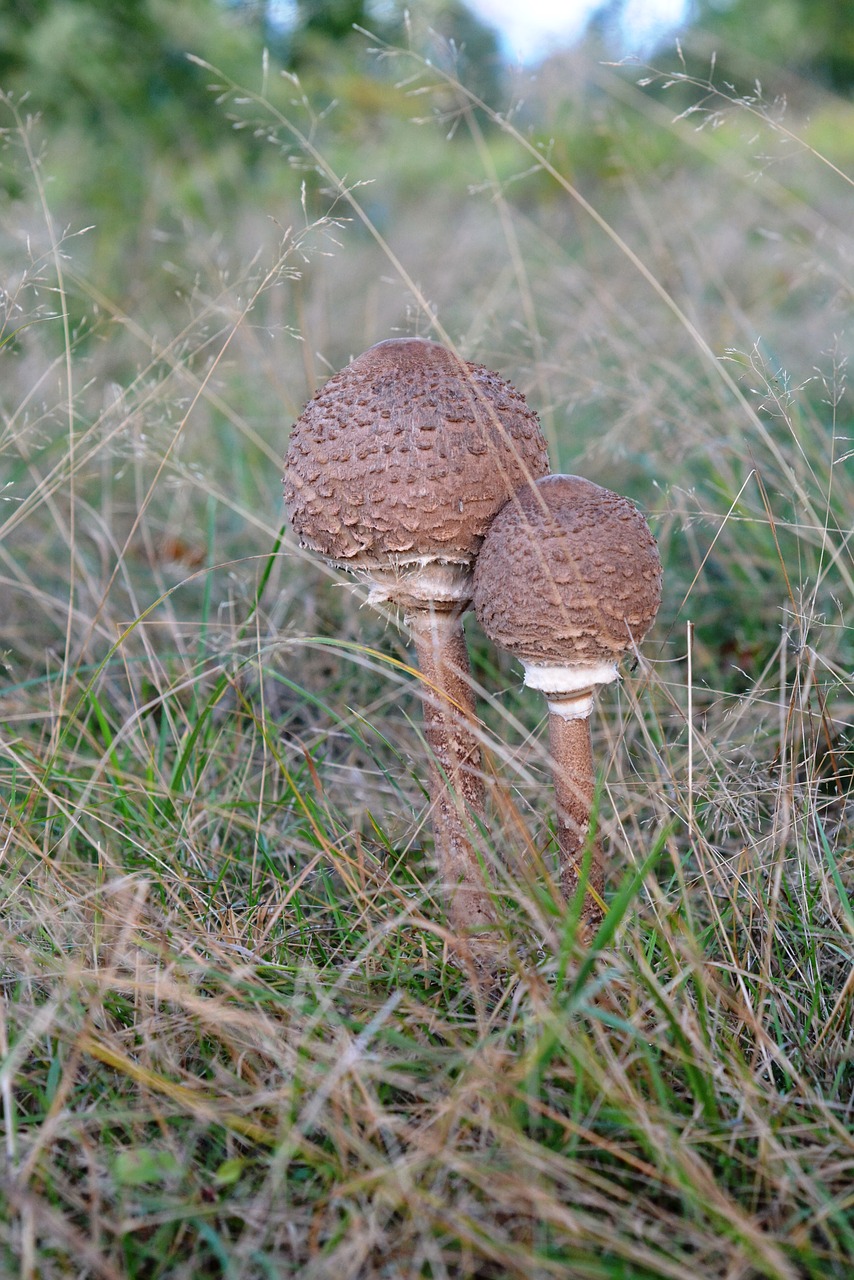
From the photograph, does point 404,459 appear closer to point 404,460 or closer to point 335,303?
point 404,460

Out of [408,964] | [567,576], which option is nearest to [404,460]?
[567,576]

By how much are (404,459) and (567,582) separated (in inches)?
18.5

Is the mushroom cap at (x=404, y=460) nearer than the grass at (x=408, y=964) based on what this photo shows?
No

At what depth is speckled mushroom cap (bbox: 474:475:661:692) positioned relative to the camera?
2.08 m

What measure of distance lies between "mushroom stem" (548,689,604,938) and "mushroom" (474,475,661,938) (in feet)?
0.18

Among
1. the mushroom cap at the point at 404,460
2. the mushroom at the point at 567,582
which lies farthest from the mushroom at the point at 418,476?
the mushroom at the point at 567,582

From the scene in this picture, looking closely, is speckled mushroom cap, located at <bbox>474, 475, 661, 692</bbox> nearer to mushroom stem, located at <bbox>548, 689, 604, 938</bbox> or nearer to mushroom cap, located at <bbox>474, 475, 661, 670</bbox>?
mushroom cap, located at <bbox>474, 475, 661, 670</bbox>

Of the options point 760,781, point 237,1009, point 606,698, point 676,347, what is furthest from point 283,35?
point 237,1009

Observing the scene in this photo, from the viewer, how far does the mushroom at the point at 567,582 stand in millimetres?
2086

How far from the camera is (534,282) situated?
6.81 metres

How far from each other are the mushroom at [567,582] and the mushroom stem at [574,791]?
56 mm

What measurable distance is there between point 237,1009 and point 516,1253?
764 mm

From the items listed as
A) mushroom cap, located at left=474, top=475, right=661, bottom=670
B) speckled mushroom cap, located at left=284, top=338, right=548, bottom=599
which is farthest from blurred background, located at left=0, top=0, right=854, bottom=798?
mushroom cap, located at left=474, top=475, right=661, bottom=670

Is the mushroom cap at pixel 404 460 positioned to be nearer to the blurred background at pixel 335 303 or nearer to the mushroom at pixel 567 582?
the mushroom at pixel 567 582
